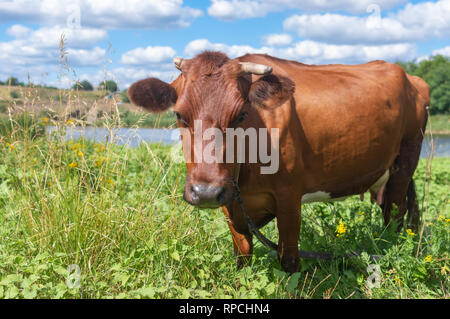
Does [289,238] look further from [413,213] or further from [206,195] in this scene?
[413,213]

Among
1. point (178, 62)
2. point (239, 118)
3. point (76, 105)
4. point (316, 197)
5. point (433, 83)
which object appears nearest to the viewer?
point (239, 118)

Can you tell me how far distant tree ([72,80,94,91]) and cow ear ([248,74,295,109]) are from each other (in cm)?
188

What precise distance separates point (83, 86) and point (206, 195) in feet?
7.63

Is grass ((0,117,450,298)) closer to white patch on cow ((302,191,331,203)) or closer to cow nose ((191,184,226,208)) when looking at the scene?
white patch on cow ((302,191,331,203))

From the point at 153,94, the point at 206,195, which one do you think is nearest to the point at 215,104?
the point at 206,195

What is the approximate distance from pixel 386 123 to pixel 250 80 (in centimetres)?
182

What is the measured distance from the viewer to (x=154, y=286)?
3.22 meters

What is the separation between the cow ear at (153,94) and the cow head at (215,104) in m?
0.22

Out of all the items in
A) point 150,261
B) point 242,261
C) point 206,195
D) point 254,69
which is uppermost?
point 254,69

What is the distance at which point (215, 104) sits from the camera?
9.21 feet

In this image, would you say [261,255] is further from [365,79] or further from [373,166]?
[365,79]

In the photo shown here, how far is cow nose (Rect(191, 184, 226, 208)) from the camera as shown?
8.75 ft

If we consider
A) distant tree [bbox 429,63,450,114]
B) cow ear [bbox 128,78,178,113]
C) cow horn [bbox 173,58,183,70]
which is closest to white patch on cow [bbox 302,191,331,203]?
cow ear [bbox 128,78,178,113]
